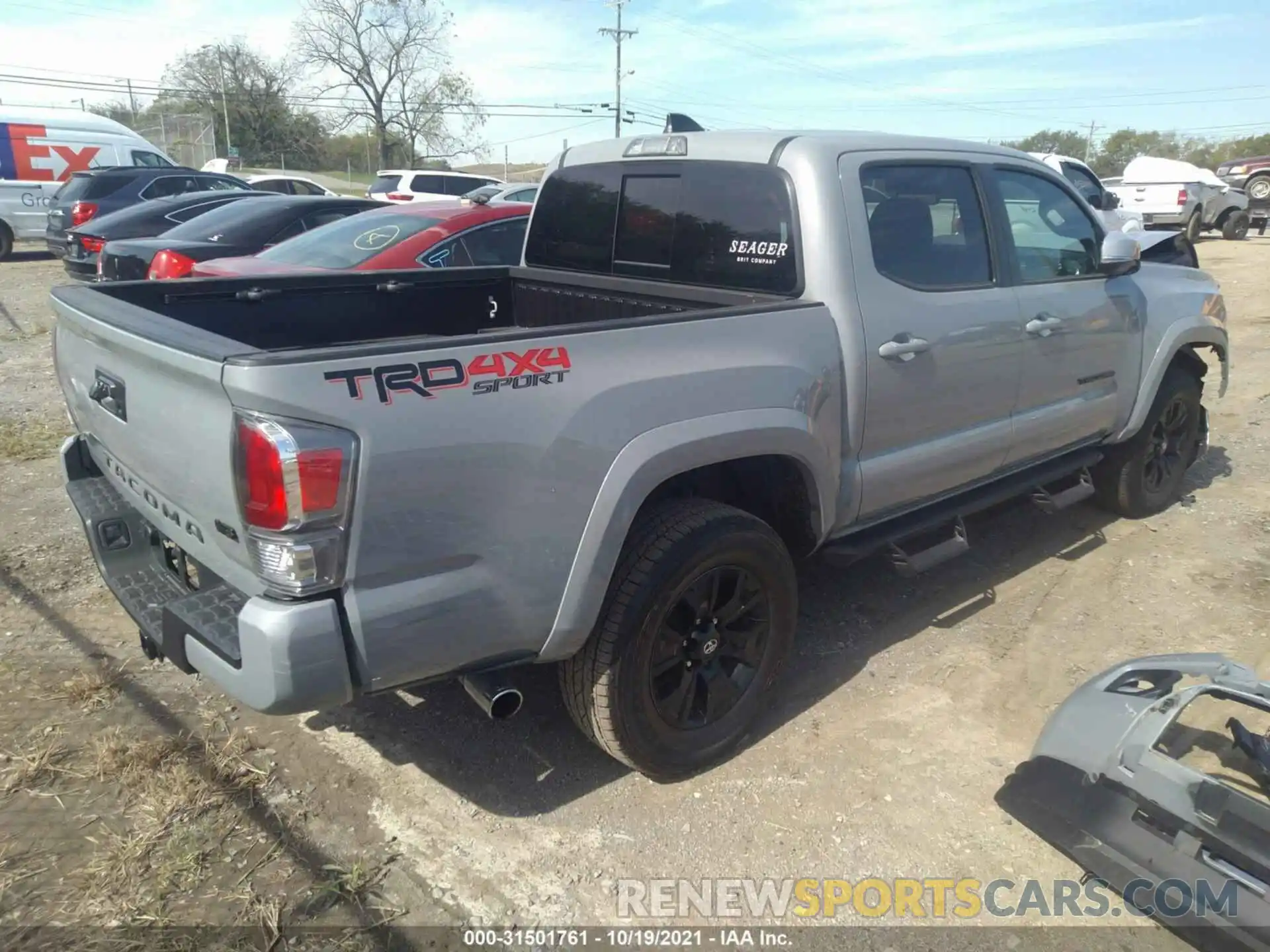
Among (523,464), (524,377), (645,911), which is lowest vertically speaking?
(645,911)

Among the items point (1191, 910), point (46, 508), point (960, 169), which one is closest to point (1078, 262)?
point (960, 169)

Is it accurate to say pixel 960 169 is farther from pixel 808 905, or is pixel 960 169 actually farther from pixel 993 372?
pixel 808 905

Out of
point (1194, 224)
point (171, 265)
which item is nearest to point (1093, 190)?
point (1194, 224)

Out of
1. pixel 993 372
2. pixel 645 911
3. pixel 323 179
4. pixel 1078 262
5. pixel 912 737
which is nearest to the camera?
pixel 645 911

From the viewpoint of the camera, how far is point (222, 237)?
833 cm

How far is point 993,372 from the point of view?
12.3 ft

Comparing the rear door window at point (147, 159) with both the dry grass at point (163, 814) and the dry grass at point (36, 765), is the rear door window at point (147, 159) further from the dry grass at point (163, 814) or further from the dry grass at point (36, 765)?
the dry grass at point (163, 814)

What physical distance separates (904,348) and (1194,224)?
20.1 m

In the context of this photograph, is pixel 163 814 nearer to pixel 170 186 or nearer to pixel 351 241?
pixel 351 241

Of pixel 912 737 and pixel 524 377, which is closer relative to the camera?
pixel 524 377

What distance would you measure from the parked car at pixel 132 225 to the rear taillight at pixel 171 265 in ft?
11.3

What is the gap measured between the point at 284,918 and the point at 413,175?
65.2ft

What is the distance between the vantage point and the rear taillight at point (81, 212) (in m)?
14.3

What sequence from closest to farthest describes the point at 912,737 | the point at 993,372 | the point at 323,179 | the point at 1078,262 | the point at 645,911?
1. the point at 645,911
2. the point at 912,737
3. the point at 993,372
4. the point at 1078,262
5. the point at 323,179
